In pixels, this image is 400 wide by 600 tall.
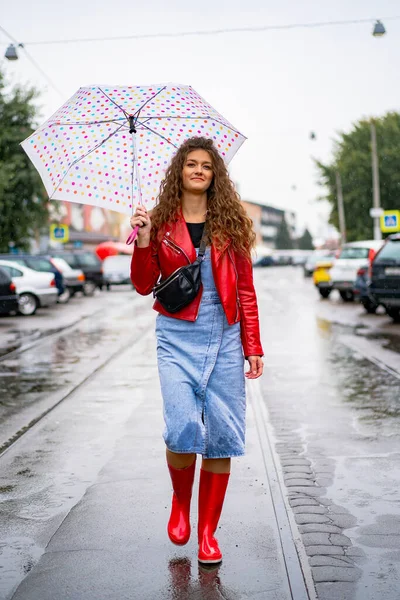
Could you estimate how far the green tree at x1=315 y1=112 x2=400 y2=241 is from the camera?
165 feet

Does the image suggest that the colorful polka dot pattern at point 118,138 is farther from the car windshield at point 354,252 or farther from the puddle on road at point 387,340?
the car windshield at point 354,252

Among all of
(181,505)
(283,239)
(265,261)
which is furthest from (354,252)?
(283,239)

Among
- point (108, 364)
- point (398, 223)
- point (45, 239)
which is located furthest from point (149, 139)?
point (45, 239)

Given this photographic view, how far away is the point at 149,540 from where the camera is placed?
14.7 feet

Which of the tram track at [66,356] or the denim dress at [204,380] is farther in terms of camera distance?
the tram track at [66,356]

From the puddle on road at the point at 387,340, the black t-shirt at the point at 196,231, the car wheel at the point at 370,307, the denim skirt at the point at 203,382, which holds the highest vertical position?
the black t-shirt at the point at 196,231

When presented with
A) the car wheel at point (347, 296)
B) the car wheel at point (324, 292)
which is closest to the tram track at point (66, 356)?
the car wheel at point (347, 296)

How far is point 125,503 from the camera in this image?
5.16 metres

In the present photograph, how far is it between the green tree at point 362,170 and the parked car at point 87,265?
1916 centimetres

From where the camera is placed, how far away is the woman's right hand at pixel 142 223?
4059mm

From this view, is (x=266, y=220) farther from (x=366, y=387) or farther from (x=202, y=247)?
(x=202, y=247)

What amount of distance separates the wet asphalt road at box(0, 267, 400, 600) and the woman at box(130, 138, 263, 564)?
0.37 m


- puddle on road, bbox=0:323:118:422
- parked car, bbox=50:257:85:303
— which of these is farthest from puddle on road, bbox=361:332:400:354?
parked car, bbox=50:257:85:303

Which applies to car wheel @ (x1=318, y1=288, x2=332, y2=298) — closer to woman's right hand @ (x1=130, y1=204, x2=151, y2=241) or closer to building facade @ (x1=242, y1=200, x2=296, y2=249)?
woman's right hand @ (x1=130, y1=204, x2=151, y2=241)
